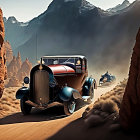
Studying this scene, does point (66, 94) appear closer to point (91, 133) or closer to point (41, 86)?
point (41, 86)

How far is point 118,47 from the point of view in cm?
7356

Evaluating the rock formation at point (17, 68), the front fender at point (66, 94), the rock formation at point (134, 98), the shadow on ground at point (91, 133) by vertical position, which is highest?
the rock formation at point (134, 98)

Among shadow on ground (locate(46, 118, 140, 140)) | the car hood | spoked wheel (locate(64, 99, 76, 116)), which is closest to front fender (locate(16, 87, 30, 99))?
the car hood

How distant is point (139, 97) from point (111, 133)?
1.01 m

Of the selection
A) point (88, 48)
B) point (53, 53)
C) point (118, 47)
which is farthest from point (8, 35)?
point (118, 47)

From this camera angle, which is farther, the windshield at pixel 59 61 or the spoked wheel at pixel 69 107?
the windshield at pixel 59 61

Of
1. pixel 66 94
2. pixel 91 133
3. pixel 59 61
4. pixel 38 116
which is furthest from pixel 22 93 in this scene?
pixel 91 133

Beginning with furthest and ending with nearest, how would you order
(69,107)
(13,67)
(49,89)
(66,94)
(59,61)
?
(13,67) → (59,61) → (49,89) → (69,107) → (66,94)

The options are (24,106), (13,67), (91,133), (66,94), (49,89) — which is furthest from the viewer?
(13,67)

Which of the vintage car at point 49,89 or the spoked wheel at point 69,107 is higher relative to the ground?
the vintage car at point 49,89

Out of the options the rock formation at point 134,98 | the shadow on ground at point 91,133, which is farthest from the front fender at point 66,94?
the rock formation at point 134,98

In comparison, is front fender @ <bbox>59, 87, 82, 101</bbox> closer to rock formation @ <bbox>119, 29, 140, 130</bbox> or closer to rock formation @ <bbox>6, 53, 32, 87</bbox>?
rock formation @ <bbox>119, 29, 140, 130</bbox>

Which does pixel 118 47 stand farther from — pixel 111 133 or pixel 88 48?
pixel 111 133

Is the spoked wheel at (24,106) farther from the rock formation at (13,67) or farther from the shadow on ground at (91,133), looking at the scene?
the rock formation at (13,67)
